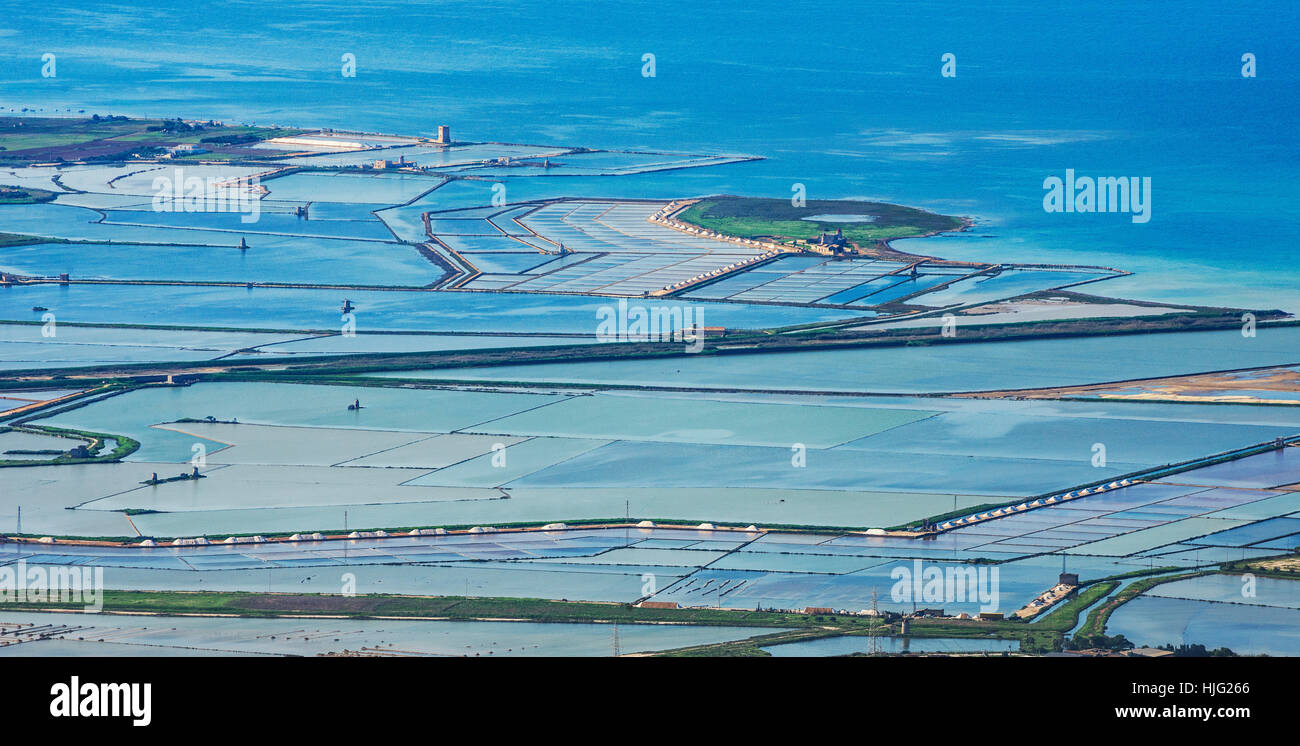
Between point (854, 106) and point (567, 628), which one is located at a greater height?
point (854, 106)

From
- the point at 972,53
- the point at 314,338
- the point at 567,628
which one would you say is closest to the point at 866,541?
the point at 567,628

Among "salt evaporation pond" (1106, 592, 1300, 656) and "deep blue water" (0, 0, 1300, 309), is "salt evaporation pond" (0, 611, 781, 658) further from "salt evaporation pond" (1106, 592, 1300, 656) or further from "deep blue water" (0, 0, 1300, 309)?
"deep blue water" (0, 0, 1300, 309)

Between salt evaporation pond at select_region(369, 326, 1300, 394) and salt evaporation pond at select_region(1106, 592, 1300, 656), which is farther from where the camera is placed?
salt evaporation pond at select_region(369, 326, 1300, 394)

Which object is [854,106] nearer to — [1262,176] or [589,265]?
[1262,176]

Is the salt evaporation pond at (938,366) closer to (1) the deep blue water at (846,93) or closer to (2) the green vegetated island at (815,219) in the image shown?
(1) the deep blue water at (846,93)

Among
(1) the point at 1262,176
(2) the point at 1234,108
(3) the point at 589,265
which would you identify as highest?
(2) the point at 1234,108


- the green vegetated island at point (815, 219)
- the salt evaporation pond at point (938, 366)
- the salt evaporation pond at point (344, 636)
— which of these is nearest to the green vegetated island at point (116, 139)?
the green vegetated island at point (815, 219)

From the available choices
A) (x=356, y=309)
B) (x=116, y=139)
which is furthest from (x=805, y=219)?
(x=116, y=139)

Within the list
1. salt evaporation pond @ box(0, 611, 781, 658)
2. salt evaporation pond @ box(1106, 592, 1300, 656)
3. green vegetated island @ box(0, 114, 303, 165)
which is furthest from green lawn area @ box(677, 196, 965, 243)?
salt evaporation pond @ box(0, 611, 781, 658)
